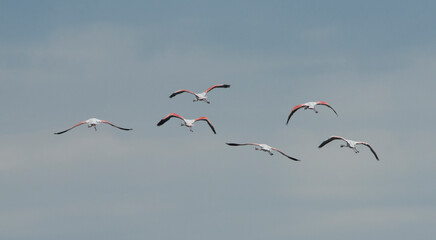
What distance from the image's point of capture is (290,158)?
105m

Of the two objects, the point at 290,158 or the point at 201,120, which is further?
the point at 201,120

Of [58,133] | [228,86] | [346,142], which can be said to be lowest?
[58,133]

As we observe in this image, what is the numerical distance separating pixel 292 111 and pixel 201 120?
1444cm

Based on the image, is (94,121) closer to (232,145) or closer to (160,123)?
(160,123)

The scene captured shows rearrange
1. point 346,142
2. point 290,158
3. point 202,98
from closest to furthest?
point 290,158, point 346,142, point 202,98

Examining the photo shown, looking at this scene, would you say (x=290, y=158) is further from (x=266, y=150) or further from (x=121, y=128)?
(x=121, y=128)

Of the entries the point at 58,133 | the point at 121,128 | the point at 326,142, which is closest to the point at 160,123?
the point at 121,128

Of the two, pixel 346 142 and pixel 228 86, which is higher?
pixel 228 86

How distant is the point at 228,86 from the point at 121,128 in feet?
81.6

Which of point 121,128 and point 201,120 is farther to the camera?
point 201,120

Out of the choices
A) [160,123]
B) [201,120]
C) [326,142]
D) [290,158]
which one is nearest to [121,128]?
[160,123]

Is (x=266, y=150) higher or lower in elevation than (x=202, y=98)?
lower

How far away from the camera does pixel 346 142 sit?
112 metres

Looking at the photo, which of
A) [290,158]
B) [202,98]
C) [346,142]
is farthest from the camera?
[202,98]
